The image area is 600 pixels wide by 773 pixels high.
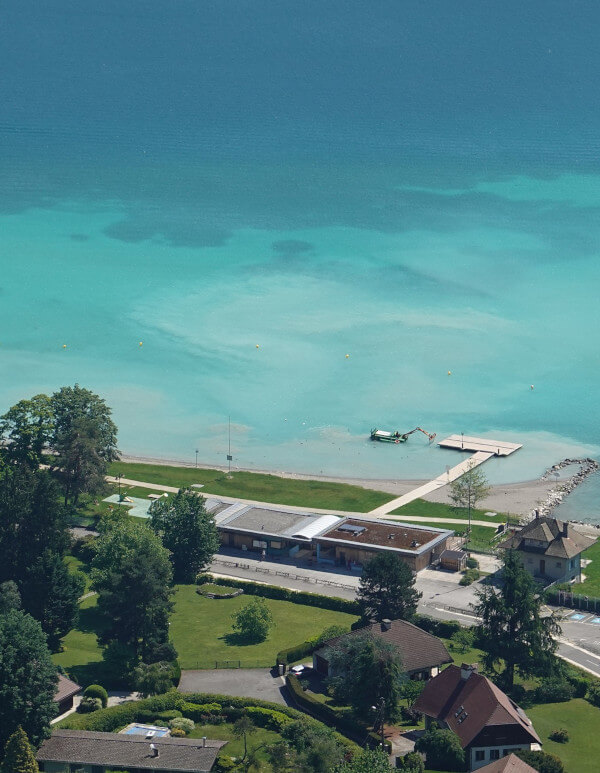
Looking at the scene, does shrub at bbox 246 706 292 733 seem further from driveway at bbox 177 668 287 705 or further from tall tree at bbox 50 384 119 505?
tall tree at bbox 50 384 119 505

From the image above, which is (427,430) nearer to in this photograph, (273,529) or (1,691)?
(273,529)

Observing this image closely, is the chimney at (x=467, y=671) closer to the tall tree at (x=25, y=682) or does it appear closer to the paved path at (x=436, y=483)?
the tall tree at (x=25, y=682)

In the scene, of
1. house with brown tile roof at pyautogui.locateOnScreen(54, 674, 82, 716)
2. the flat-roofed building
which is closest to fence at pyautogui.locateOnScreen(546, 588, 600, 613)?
the flat-roofed building

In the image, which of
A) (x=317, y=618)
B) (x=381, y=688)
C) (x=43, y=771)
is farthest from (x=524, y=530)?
(x=43, y=771)

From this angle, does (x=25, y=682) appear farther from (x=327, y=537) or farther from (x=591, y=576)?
(x=591, y=576)

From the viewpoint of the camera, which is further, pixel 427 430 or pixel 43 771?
pixel 427 430
